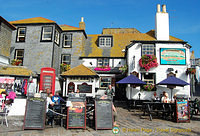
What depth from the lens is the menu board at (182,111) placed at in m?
8.41

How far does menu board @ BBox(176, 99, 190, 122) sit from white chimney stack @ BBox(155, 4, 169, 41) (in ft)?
30.0

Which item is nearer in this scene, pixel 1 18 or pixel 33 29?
pixel 1 18

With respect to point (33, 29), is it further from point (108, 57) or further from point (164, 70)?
point (164, 70)

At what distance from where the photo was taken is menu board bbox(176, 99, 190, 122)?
8.41 m

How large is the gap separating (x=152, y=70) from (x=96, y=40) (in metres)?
10.6

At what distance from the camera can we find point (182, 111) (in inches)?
336

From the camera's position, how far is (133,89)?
1512cm

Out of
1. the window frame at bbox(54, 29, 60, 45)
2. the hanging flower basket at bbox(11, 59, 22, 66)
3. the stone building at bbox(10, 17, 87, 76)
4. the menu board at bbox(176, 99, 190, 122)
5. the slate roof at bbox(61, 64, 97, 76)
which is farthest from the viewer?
the window frame at bbox(54, 29, 60, 45)

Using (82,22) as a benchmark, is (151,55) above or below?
below

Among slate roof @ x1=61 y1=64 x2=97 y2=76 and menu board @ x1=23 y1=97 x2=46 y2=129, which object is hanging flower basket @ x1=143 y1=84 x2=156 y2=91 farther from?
menu board @ x1=23 y1=97 x2=46 y2=129

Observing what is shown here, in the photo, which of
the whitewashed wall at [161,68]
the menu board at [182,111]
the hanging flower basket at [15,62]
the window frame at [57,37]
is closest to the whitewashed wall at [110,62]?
the window frame at [57,37]

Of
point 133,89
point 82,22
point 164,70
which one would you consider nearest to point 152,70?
point 164,70

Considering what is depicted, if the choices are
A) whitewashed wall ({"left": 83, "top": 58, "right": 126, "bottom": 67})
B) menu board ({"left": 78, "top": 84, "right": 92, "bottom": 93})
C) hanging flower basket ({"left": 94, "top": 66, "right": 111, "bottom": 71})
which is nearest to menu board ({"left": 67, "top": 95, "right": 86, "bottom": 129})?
menu board ({"left": 78, "top": 84, "right": 92, "bottom": 93})

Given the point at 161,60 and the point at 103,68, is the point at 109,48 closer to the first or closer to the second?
the point at 103,68
